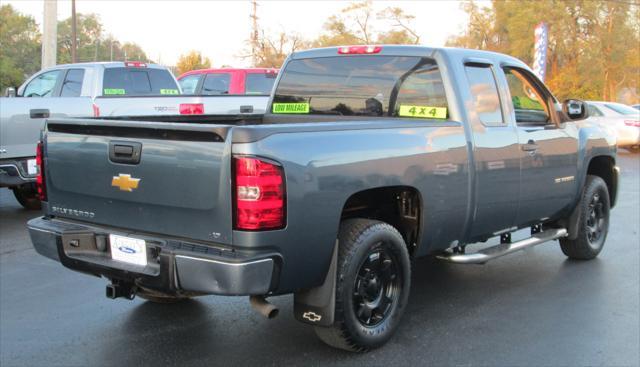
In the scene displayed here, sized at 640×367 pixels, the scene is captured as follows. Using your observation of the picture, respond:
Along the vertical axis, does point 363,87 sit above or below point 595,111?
above

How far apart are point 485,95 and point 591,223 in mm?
2310

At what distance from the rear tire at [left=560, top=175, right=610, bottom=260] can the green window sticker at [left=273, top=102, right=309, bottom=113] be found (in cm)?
285

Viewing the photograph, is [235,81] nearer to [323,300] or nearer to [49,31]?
[49,31]

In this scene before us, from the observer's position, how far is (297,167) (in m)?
3.36

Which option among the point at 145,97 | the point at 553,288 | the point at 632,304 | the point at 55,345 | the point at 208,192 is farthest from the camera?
the point at 145,97

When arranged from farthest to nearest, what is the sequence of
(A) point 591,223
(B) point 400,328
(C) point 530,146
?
(A) point 591,223
(C) point 530,146
(B) point 400,328

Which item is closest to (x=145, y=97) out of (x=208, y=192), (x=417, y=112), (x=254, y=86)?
(x=254, y=86)

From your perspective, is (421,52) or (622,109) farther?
(622,109)

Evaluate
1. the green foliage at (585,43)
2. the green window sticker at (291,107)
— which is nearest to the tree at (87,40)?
the green foliage at (585,43)

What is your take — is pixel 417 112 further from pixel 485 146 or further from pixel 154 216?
pixel 154 216

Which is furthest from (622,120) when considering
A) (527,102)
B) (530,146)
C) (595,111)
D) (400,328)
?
(400,328)

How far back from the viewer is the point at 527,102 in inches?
225

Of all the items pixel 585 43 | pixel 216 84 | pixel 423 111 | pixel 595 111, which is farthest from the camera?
pixel 585 43

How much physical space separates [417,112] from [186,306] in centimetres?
233
